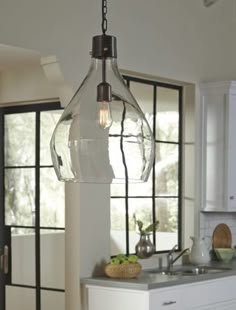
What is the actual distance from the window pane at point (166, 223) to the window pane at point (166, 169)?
3.2 inches

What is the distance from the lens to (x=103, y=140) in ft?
6.35

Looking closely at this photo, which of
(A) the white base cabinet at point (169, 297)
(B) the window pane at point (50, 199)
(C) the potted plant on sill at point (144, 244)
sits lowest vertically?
(A) the white base cabinet at point (169, 297)

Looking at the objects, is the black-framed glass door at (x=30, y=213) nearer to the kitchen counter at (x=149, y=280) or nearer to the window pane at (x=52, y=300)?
the window pane at (x=52, y=300)

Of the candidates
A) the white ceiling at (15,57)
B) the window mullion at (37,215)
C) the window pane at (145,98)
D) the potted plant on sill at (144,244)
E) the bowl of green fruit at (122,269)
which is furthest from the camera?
the window pane at (145,98)

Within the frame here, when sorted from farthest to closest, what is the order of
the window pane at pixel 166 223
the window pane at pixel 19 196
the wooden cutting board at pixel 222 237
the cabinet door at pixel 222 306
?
the wooden cutting board at pixel 222 237
the window pane at pixel 166 223
the window pane at pixel 19 196
the cabinet door at pixel 222 306

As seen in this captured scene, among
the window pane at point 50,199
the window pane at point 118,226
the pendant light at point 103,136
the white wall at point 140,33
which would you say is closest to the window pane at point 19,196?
the window pane at point 50,199

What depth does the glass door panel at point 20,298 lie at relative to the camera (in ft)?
17.7

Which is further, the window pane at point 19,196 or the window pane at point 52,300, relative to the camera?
the window pane at point 19,196

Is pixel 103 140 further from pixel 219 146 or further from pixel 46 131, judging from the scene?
pixel 219 146

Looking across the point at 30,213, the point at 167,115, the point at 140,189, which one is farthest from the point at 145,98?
the point at 30,213

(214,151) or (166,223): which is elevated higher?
(214,151)

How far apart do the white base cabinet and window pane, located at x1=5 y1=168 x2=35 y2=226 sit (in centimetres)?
104

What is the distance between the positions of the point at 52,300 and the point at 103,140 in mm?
3557

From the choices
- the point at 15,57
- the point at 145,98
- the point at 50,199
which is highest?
the point at 15,57
